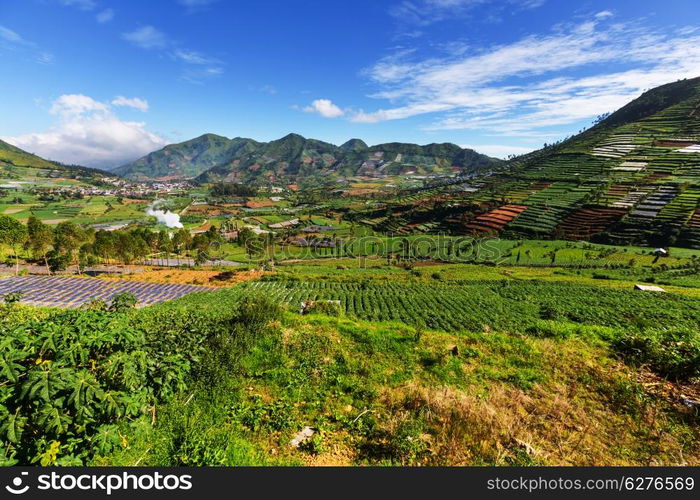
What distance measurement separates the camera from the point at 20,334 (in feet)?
14.3

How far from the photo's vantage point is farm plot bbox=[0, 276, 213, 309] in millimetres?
46156

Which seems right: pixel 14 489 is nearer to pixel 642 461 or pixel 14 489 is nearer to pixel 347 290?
pixel 642 461

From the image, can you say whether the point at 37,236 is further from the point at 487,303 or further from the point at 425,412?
the point at 487,303

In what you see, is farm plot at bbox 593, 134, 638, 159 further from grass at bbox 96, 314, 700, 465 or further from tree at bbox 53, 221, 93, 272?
tree at bbox 53, 221, 93, 272

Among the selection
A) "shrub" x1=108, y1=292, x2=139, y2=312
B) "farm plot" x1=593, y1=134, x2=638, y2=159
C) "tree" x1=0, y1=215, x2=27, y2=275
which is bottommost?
"tree" x1=0, y1=215, x2=27, y2=275

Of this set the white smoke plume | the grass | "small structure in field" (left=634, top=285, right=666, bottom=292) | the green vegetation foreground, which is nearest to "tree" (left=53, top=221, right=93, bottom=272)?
the green vegetation foreground

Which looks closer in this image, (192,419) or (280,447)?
(280,447)

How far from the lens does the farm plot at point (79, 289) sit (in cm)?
4616

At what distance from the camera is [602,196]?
107188mm

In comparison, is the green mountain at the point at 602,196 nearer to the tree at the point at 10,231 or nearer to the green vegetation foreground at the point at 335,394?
the green vegetation foreground at the point at 335,394

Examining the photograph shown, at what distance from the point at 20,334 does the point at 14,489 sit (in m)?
2.01

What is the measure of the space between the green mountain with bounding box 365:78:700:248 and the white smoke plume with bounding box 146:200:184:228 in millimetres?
100831

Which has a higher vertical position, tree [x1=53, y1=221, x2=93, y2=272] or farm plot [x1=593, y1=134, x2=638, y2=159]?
farm plot [x1=593, y1=134, x2=638, y2=159]

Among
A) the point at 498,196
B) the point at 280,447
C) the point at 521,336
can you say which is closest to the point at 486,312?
the point at 521,336
